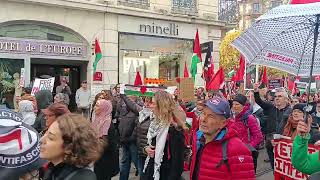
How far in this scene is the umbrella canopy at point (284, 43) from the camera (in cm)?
412

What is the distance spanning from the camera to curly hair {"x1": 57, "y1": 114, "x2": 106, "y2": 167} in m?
2.44

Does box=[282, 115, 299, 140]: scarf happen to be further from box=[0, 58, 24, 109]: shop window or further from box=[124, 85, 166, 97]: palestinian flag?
box=[0, 58, 24, 109]: shop window

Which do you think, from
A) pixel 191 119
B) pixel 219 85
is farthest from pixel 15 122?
pixel 219 85

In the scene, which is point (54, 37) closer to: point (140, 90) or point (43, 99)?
point (140, 90)

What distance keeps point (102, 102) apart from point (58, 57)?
9789 millimetres

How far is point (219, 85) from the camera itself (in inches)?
443

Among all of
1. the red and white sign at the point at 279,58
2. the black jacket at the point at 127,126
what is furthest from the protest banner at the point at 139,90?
the red and white sign at the point at 279,58

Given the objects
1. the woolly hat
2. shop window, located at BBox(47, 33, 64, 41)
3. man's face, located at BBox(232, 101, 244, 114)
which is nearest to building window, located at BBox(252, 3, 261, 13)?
shop window, located at BBox(47, 33, 64, 41)

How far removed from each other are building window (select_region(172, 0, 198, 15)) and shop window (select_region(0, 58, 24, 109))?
6.89 meters

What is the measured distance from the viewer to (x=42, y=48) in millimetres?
15180

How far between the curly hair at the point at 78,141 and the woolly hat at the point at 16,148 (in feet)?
0.56

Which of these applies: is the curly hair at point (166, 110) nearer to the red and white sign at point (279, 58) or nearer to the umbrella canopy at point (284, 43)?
the umbrella canopy at point (284, 43)

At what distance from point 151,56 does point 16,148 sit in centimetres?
1603

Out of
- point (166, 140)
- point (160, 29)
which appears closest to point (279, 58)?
point (166, 140)
